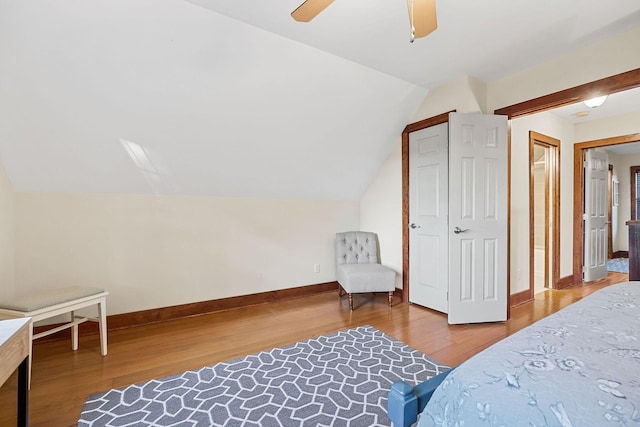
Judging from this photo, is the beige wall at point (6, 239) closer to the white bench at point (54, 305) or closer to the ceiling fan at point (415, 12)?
the white bench at point (54, 305)

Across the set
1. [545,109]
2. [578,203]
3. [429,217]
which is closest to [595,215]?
[578,203]

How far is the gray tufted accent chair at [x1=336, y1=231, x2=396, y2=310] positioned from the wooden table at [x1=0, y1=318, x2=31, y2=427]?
2.59 meters

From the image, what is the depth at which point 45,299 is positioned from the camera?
2014 millimetres

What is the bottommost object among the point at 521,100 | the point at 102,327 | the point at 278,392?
the point at 278,392

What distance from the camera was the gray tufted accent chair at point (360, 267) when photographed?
11.0 feet

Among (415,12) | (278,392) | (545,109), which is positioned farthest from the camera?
(545,109)

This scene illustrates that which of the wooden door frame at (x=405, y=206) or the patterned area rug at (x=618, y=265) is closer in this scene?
the wooden door frame at (x=405, y=206)

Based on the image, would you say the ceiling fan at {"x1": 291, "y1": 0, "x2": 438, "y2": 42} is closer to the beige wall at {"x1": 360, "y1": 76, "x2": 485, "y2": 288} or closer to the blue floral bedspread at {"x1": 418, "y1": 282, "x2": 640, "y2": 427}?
the blue floral bedspread at {"x1": 418, "y1": 282, "x2": 640, "y2": 427}

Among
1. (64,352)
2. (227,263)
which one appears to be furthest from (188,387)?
(227,263)

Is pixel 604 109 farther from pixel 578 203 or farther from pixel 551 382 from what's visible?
pixel 551 382

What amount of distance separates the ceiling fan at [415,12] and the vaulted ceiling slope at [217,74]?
0.48 meters

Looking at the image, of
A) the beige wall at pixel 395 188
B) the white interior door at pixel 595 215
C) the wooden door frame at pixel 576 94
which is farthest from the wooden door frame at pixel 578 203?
the beige wall at pixel 395 188

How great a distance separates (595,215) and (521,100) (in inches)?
116

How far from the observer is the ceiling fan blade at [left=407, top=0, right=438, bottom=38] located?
4.62 feet
